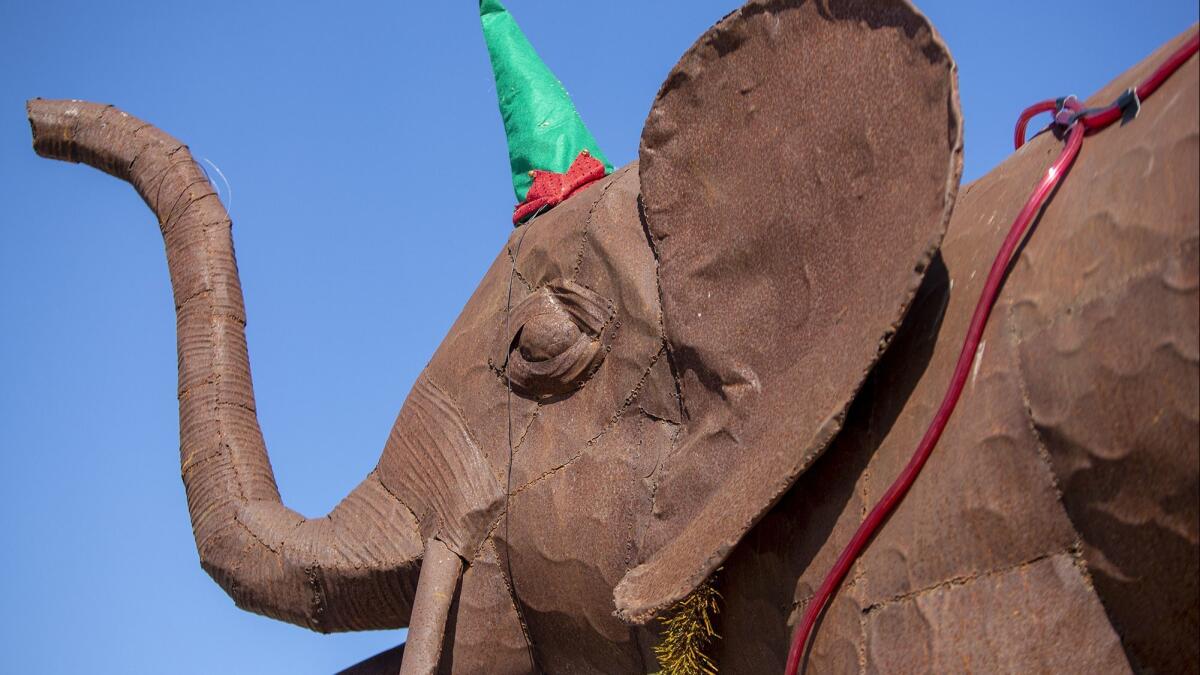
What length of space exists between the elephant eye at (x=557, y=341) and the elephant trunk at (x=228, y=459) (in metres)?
0.37

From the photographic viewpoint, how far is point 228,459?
3211mm

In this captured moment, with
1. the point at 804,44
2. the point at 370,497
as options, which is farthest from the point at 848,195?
the point at 370,497

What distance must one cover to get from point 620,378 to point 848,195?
0.56 metres

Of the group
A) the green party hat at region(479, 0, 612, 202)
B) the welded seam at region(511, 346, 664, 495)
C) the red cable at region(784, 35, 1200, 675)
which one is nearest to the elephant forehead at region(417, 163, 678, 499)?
the welded seam at region(511, 346, 664, 495)

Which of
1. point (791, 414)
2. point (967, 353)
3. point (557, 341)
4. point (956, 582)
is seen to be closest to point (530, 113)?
point (557, 341)

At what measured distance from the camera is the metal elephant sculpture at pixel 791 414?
1.90 meters

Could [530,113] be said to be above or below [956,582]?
above

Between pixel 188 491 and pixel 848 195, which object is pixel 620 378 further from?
pixel 188 491

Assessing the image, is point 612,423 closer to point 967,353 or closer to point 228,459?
point 967,353

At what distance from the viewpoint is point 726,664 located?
241 centimetres

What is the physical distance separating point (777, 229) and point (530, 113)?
105 cm

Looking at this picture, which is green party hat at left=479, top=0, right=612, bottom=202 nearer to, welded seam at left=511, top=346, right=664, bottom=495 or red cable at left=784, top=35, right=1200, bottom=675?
welded seam at left=511, top=346, right=664, bottom=495

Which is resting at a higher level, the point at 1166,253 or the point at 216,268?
the point at 216,268

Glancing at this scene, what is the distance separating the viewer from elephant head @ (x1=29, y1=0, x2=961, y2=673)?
2.23m
